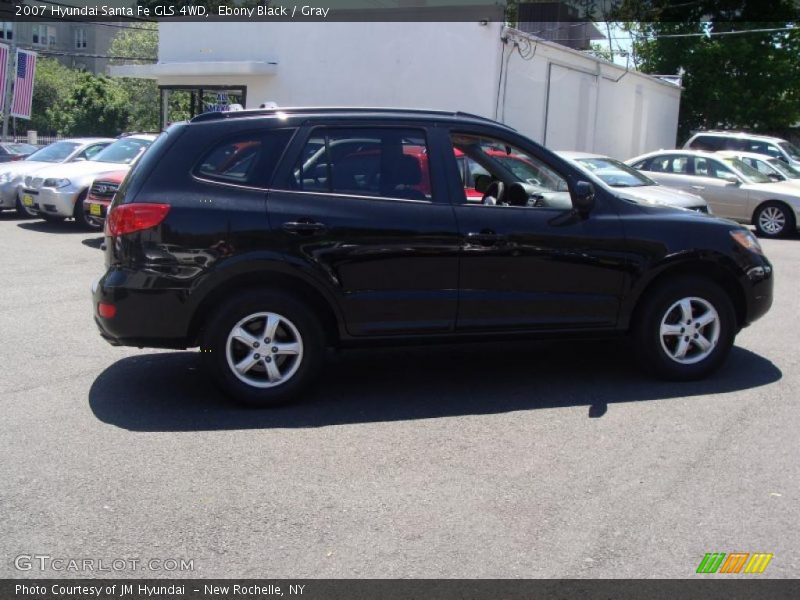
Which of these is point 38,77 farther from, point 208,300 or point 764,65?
point 208,300

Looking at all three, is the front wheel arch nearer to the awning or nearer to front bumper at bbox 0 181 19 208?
the awning

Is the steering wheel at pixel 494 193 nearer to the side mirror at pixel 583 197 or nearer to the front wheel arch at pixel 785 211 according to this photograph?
the side mirror at pixel 583 197

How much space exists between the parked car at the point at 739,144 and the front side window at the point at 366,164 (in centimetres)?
1766

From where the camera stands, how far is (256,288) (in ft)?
18.1

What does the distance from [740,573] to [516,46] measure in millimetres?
16719

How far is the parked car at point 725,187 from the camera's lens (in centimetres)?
A: 1634

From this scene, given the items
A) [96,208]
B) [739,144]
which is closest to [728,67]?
[739,144]

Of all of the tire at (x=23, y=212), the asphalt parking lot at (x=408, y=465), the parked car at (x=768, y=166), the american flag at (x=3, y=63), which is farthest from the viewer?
the american flag at (x=3, y=63)

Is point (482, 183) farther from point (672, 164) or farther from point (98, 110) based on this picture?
point (98, 110)

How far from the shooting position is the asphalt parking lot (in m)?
3.80

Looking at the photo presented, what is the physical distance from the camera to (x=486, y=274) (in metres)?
5.79

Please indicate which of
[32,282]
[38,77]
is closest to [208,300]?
[32,282]

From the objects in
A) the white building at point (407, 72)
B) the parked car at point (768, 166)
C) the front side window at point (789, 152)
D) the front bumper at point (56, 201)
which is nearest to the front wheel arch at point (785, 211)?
the parked car at point (768, 166)

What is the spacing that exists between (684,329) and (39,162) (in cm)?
1422
